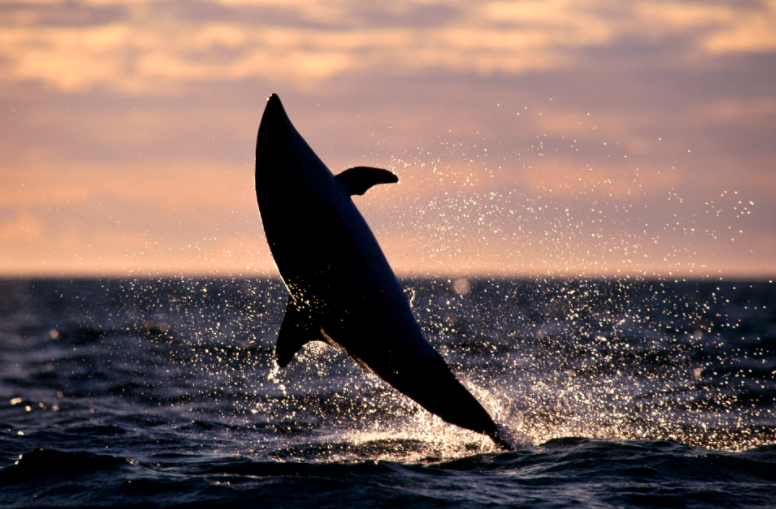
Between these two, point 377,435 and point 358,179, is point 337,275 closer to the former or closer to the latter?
point 358,179

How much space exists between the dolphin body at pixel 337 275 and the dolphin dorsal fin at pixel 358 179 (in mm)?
11

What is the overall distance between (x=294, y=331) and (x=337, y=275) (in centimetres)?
103

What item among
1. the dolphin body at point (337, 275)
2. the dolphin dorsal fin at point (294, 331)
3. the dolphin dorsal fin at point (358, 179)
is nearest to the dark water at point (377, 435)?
the dolphin body at point (337, 275)

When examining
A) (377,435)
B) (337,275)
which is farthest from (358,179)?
(377,435)

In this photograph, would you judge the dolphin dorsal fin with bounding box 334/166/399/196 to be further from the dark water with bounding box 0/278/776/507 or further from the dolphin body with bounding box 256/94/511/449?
the dark water with bounding box 0/278/776/507

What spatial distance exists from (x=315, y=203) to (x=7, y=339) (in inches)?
1326

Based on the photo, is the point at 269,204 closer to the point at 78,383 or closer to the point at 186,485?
the point at 186,485

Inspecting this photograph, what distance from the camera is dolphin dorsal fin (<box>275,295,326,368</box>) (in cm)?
822

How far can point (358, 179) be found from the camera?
8289mm

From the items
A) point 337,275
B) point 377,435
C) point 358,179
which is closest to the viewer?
point 337,275

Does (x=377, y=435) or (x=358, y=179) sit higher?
(x=358, y=179)

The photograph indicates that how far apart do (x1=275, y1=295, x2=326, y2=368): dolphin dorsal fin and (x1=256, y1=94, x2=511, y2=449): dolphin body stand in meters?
0.01

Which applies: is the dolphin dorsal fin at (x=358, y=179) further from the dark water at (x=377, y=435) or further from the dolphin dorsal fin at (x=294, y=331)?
the dark water at (x=377, y=435)

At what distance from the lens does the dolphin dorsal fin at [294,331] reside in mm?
8219
